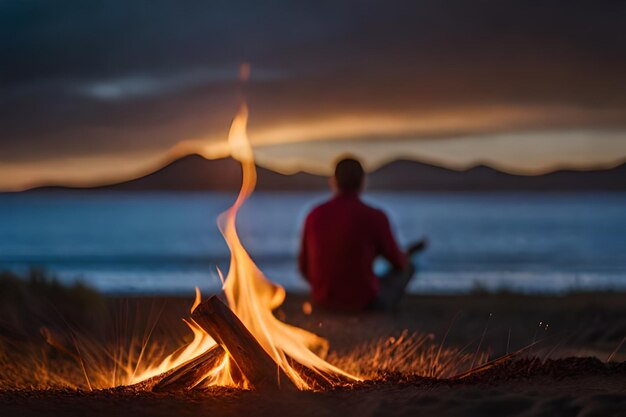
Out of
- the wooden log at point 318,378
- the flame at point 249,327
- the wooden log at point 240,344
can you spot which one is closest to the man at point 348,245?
the flame at point 249,327

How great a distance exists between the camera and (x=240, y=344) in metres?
4.11

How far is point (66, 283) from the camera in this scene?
10.3 m

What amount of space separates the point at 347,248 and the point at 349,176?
2.03ft

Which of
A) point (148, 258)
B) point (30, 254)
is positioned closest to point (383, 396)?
point (148, 258)

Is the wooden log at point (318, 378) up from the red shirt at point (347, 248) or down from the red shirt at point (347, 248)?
down

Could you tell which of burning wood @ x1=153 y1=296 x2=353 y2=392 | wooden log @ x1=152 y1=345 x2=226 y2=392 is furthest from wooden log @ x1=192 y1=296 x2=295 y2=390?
wooden log @ x1=152 y1=345 x2=226 y2=392

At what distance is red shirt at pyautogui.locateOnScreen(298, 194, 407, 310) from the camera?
23.4ft

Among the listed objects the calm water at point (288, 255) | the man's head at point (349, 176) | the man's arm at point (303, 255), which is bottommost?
the calm water at point (288, 255)

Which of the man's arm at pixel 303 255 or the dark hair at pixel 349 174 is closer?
the dark hair at pixel 349 174

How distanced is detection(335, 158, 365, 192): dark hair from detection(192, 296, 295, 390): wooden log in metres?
3.06

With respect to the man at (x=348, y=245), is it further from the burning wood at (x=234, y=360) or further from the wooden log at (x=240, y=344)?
the wooden log at (x=240, y=344)

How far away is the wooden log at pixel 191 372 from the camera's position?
13.6ft

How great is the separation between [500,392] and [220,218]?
182 centimetres

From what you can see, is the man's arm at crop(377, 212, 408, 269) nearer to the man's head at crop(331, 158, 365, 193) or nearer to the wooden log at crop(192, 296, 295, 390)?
the man's head at crop(331, 158, 365, 193)
